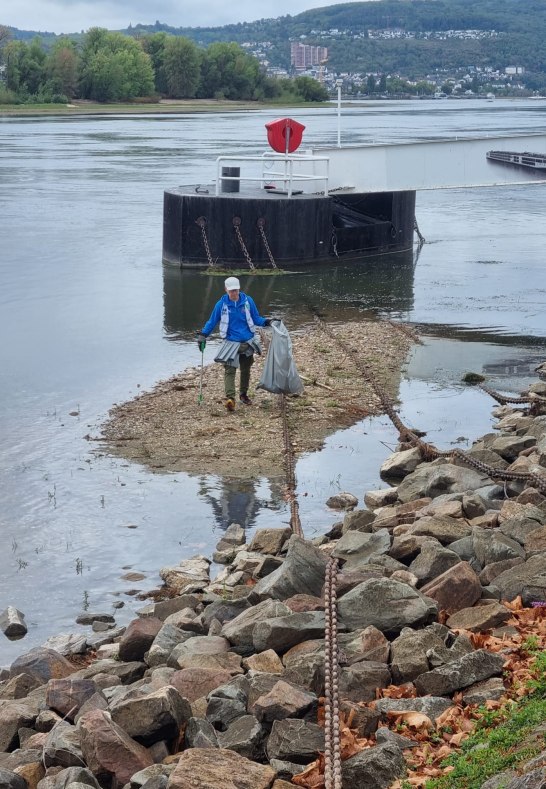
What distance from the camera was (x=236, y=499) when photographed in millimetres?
11078

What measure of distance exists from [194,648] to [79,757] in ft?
4.46

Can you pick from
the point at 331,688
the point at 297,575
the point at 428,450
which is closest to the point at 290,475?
the point at 428,450

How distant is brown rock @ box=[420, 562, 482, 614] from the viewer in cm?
706

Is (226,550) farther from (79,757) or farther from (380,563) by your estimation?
(79,757)

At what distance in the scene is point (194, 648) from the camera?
6.86m

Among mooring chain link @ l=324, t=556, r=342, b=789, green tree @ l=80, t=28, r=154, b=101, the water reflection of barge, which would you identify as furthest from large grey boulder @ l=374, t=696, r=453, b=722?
green tree @ l=80, t=28, r=154, b=101

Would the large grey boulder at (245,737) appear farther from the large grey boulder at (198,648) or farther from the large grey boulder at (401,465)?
the large grey boulder at (401,465)

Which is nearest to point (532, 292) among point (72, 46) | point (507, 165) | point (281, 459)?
point (507, 165)

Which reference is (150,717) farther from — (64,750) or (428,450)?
(428,450)

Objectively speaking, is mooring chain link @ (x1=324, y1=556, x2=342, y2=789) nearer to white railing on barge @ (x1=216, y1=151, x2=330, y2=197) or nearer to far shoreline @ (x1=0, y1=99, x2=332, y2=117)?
white railing on barge @ (x1=216, y1=151, x2=330, y2=197)

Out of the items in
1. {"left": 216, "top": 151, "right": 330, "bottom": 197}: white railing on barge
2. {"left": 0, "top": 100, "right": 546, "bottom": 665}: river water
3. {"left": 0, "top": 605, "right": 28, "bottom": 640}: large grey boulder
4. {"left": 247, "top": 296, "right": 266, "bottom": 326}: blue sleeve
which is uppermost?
{"left": 216, "top": 151, "right": 330, "bottom": 197}: white railing on barge

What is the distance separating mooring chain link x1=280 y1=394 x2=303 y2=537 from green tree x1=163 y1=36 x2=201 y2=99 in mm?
138869

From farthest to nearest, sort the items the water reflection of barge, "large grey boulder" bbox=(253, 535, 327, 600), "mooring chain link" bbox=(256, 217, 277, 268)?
1. the water reflection of barge
2. "mooring chain link" bbox=(256, 217, 277, 268)
3. "large grey boulder" bbox=(253, 535, 327, 600)

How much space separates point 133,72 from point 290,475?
137509 mm
